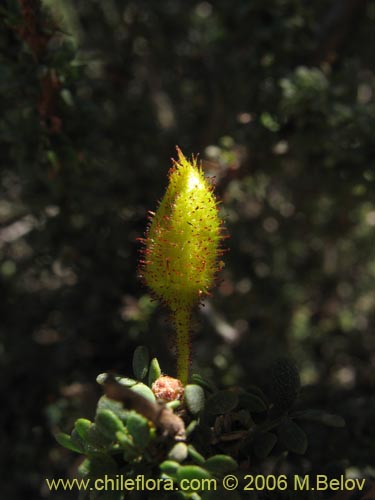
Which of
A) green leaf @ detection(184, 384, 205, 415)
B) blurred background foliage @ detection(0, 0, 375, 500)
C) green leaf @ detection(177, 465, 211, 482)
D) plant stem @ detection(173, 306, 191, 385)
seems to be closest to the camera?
green leaf @ detection(177, 465, 211, 482)

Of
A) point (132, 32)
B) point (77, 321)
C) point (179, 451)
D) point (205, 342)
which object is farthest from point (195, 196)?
point (132, 32)

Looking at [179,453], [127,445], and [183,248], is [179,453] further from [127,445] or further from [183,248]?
[183,248]

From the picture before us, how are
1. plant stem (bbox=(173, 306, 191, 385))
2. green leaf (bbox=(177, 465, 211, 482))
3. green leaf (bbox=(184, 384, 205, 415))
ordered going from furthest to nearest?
plant stem (bbox=(173, 306, 191, 385)), green leaf (bbox=(184, 384, 205, 415)), green leaf (bbox=(177, 465, 211, 482))

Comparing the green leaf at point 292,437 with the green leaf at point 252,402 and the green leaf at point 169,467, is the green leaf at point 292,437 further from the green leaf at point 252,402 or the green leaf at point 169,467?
the green leaf at point 169,467

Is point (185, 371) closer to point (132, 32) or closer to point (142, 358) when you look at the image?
point (142, 358)

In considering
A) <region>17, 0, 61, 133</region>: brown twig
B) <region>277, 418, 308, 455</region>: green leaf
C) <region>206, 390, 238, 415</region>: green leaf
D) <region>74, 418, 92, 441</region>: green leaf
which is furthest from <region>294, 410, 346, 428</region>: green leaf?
<region>17, 0, 61, 133</region>: brown twig

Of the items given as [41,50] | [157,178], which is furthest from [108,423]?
[157,178]

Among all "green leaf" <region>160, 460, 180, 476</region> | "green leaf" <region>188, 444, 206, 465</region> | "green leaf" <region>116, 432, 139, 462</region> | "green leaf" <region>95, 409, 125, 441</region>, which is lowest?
"green leaf" <region>160, 460, 180, 476</region>

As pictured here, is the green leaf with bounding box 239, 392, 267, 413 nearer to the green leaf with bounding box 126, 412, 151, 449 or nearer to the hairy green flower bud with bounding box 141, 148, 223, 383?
the hairy green flower bud with bounding box 141, 148, 223, 383
